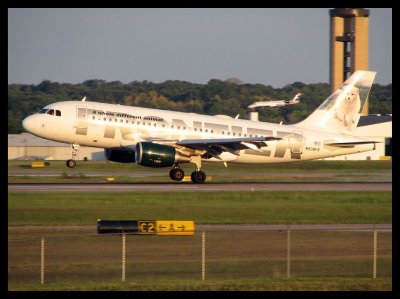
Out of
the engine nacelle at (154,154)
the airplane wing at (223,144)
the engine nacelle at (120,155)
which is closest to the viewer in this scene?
the engine nacelle at (154,154)

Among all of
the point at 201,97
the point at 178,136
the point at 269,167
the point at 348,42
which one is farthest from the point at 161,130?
the point at 201,97

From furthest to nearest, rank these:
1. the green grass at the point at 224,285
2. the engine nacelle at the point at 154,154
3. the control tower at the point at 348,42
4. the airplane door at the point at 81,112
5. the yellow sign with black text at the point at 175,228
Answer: the control tower at the point at 348,42
the airplane door at the point at 81,112
the engine nacelle at the point at 154,154
the yellow sign with black text at the point at 175,228
the green grass at the point at 224,285

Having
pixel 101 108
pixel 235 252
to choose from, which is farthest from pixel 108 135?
pixel 235 252

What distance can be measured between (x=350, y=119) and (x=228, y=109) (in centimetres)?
11169

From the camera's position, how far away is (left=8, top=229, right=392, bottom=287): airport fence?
69.4ft

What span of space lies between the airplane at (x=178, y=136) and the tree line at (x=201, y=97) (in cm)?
9451

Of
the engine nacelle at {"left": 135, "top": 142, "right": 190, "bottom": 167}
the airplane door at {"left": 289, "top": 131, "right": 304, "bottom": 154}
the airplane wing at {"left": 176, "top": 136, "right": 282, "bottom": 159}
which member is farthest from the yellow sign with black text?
the airplane door at {"left": 289, "top": 131, "right": 304, "bottom": 154}

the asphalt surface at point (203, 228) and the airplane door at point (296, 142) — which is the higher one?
the airplane door at point (296, 142)

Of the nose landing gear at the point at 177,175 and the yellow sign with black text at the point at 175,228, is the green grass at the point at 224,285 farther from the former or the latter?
the nose landing gear at the point at 177,175

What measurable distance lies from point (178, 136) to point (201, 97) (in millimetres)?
136582

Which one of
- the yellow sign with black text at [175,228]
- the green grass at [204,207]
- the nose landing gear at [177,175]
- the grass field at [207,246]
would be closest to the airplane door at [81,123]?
the green grass at [204,207]

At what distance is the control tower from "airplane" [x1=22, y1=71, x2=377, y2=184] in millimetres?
59416

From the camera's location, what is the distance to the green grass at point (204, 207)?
31734 millimetres
